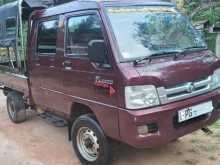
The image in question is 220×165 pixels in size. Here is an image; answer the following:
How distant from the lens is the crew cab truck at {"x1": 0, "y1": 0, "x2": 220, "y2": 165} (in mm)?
3977

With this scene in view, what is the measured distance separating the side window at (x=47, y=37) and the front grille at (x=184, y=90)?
205 centimetres

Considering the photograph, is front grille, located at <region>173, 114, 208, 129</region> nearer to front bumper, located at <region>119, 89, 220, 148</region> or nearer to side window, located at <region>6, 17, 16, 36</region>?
front bumper, located at <region>119, 89, 220, 148</region>

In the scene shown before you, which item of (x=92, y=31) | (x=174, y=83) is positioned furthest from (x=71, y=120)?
(x=174, y=83)

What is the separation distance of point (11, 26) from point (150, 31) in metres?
3.20

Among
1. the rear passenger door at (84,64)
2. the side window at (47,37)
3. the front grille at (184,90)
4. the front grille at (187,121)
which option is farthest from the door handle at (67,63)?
the front grille at (187,121)

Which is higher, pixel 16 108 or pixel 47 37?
pixel 47 37

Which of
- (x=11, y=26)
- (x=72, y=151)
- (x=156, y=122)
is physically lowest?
(x=72, y=151)

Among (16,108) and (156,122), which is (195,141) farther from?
(16,108)

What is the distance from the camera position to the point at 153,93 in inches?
156

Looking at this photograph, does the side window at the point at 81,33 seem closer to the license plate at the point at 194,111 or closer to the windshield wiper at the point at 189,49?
the windshield wiper at the point at 189,49

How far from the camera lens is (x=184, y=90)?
4.25 meters

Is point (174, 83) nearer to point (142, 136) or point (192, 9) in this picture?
point (142, 136)

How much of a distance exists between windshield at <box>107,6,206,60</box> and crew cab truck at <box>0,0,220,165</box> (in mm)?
13

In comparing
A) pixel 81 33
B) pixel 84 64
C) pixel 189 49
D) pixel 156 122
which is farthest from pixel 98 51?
pixel 189 49
